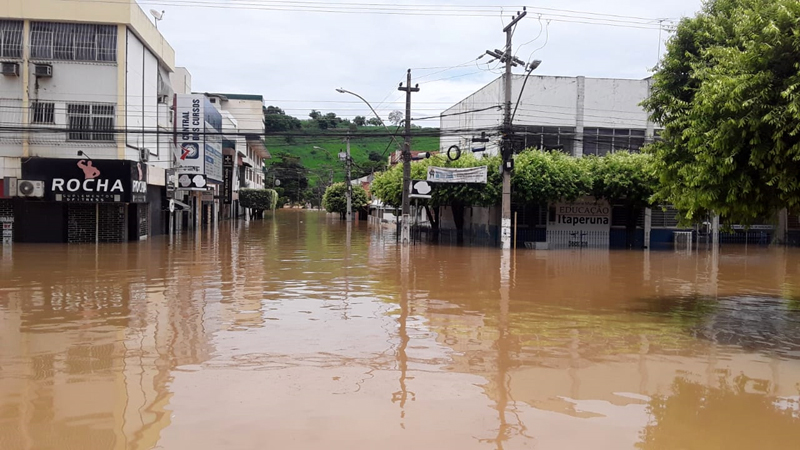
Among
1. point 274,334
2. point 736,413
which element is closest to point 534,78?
point 274,334

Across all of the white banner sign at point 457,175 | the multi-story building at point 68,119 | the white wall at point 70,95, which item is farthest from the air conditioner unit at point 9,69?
the white banner sign at point 457,175

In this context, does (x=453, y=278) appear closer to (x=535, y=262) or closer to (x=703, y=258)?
(x=535, y=262)

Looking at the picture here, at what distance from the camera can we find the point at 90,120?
1175 inches

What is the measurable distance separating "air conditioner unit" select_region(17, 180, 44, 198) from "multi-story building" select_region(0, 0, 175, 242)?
4cm

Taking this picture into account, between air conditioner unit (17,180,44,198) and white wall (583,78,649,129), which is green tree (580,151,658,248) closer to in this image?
white wall (583,78,649,129)

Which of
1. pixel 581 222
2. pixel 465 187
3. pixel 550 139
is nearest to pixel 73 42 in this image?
pixel 465 187

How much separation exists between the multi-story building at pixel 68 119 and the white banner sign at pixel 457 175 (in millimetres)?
13537

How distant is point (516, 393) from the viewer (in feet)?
25.3

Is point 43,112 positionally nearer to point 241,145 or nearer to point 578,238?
point 578,238

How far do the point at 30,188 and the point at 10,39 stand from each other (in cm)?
664

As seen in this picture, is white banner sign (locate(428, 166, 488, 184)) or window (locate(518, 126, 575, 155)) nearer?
white banner sign (locate(428, 166, 488, 184))

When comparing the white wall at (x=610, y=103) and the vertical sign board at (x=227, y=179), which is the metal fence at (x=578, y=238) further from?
the vertical sign board at (x=227, y=179)

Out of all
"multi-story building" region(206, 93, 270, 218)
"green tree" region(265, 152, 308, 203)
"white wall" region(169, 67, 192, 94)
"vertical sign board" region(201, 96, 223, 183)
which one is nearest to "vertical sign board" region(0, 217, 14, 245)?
"vertical sign board" region(201, 96, 223, 183)

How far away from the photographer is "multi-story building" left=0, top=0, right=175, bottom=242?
28.9 m
